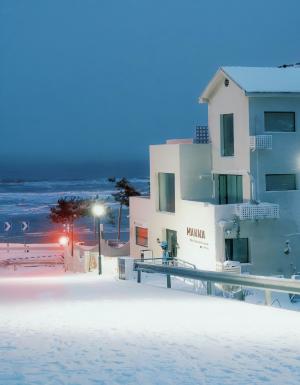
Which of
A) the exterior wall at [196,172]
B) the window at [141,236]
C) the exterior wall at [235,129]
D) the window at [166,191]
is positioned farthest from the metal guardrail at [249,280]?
the window at [141,236]

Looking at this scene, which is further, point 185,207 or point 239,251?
point 185,207

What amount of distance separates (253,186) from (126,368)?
26.0 meters

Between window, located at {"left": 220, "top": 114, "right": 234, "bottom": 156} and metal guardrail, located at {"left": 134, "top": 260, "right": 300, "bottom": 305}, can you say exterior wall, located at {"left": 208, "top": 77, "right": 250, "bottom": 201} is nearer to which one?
Result: window, located at {"left": 220, "top": 114, "right": 234, "bottom": 156}

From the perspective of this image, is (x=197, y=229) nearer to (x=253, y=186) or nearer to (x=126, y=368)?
(x=253, y=186)

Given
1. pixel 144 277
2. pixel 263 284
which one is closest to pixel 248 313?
pixel 263 284

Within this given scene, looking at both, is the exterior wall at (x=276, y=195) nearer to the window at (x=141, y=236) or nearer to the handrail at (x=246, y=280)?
the window at (x=141, y=236)

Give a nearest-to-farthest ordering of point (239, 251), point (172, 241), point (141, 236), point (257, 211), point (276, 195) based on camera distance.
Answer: point (257, 211), point (239, 251), point (276, 195), point (172, 241), point (141, 236)

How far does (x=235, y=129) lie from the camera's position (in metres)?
34.7

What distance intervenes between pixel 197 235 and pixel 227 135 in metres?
5.14

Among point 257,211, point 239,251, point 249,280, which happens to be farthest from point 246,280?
point 239,251

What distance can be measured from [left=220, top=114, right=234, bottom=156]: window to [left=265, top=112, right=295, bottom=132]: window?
215 centimetres

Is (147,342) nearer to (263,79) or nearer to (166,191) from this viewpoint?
(263,79)

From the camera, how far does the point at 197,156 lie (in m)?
37.1

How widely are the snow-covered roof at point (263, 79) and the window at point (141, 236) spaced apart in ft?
30.1
